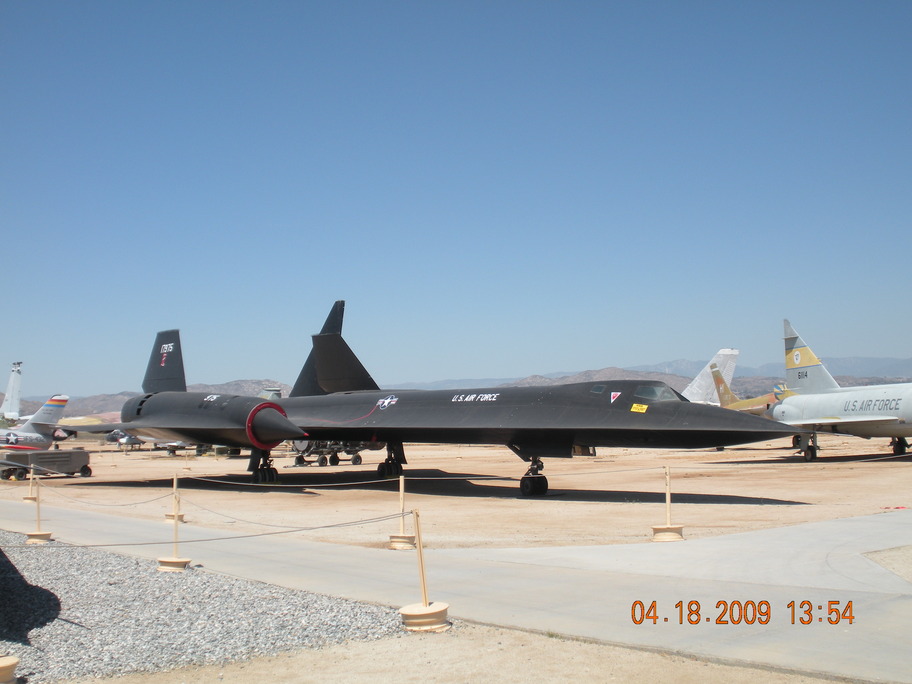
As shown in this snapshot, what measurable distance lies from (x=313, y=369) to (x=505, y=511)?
579 inches

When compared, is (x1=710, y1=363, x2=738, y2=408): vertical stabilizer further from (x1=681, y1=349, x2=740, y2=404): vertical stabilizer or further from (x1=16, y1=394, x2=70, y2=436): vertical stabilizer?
(x1=16, y1=394, x2=70, y2=436): vertical stabilizer

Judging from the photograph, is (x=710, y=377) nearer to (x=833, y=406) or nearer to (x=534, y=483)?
(x=833, y=406)

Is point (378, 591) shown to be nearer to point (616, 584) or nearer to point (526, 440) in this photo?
point (616, 584)

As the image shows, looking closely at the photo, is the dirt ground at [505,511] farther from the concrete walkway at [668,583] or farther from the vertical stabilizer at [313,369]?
the vertical stabilizer at [313,369]

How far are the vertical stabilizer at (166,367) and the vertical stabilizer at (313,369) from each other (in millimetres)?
4168

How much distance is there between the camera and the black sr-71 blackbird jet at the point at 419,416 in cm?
1572

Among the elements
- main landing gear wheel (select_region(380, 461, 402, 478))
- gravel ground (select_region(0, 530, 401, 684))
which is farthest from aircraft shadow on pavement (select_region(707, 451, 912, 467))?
gravel ground (select_region(0, 530, 401, 684))

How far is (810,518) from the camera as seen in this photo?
12477mm

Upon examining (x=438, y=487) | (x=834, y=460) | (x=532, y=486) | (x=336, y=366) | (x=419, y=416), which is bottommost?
(x=834, y=460)

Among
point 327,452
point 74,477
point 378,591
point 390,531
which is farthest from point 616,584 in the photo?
point 327,452

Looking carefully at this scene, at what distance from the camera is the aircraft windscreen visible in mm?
16438

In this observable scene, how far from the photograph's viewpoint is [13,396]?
4753 cm

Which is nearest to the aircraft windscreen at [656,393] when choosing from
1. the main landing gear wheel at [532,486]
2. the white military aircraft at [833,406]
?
the main landing gear wheel at [532,486]

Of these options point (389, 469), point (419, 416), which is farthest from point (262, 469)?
point (419, 416)
